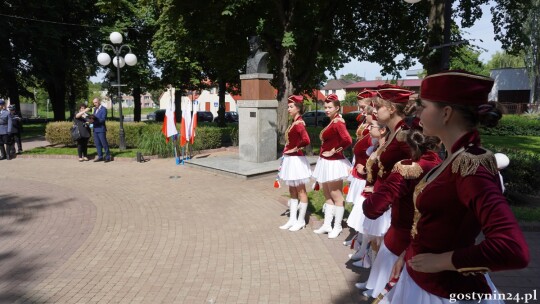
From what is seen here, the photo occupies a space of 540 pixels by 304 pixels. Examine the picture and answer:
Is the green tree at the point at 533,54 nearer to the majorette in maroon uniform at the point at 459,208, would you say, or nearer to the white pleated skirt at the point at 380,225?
the white pleated skirt at the point at 380,225

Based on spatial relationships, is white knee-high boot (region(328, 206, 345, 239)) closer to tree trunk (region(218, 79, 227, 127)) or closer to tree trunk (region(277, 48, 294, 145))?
tree trunk (region(277, 48, 294, 145))

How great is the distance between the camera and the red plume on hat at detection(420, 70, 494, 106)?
1815 millimetres

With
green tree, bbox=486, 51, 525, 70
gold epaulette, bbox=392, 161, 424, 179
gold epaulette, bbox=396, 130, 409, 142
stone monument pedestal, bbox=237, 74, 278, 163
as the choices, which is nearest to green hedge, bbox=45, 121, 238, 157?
stone monument pedestal, bbox=237, 74, 278, 163

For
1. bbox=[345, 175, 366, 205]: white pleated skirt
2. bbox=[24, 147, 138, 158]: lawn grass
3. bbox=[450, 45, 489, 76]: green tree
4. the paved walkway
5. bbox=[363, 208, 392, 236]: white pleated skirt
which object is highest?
bbox=[450, 45, 489, 76]: green tree

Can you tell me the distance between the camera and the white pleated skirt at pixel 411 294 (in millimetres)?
2051

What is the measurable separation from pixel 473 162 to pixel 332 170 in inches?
174

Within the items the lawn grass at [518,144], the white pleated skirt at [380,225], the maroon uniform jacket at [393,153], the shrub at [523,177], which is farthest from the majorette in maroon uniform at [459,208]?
the lawn grass at [518,144]

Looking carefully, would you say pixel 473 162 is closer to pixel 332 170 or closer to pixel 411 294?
pixel 411 294

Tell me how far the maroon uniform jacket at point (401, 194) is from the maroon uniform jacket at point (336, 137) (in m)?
3.20

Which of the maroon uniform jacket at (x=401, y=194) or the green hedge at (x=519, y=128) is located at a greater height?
the maroon uniform jacket at (x=401, y=194)

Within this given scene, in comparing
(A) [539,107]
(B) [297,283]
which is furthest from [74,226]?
(A) [539,107]

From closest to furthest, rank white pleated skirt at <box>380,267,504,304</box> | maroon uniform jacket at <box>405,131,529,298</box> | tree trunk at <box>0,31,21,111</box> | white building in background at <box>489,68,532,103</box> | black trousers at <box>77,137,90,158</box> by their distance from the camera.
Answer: maroon uniform jacket at <box>405,131,529,298</box>
white pleated skirt at <box>380,267,504,304</box>
black trousers at <box>77,137,90,158</box>
tree trunk at <box>0,31,21,111</box>
white building in background at <box>489,68,532,103</box>

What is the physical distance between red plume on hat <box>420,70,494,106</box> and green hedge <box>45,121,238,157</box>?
14.7m

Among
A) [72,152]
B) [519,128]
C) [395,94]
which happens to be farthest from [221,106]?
[395,94]
